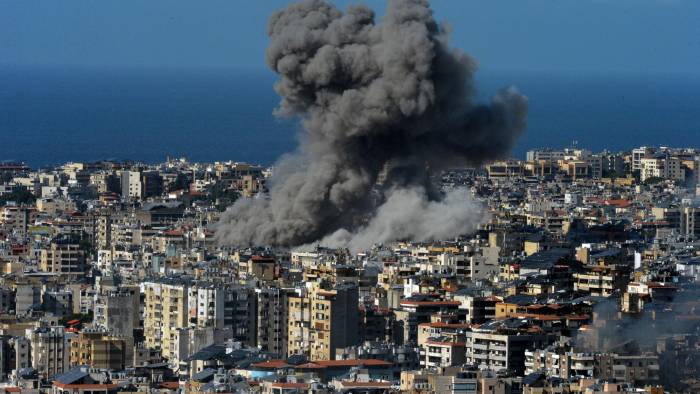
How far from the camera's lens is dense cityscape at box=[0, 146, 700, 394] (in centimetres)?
3856

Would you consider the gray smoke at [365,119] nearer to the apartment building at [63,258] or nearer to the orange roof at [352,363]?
the apartment building at [63,258]

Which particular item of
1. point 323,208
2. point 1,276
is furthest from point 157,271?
point 323,208

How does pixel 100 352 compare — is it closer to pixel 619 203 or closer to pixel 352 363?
pixel 352 363

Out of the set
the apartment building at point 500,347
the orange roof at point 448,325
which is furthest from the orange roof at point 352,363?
the orange roof at point 448,325

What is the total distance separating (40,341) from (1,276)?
14.0 metres

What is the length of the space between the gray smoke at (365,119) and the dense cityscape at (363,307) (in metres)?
1.59

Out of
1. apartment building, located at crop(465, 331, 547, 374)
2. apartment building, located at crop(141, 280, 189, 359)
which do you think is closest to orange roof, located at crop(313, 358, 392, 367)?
apartment building, located at crop(465, 331, 547, 374)

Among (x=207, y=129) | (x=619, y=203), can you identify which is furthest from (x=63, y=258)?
(x=207, y=129)

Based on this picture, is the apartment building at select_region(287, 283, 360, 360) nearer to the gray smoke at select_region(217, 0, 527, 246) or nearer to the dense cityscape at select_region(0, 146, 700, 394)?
the dense cityscape at select_region(0, 146, 700, 394)

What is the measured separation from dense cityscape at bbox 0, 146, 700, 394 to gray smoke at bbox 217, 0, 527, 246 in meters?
1.59

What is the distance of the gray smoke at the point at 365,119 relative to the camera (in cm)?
6366

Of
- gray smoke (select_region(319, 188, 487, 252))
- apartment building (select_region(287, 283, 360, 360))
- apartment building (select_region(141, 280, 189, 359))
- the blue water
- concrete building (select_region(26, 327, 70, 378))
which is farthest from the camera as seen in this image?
the blue water

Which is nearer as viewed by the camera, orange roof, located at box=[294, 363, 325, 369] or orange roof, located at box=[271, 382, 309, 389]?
orange roof, located at box=[271, 382, 309, 389]

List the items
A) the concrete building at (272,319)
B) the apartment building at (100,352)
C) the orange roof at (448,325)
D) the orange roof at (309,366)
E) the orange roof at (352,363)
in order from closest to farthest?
the orange roof at (309,366)
the orange roof at (352,363)
the apartment building at (100,352)
the orange roof at (448,325)
the concrete building at (272,319)
